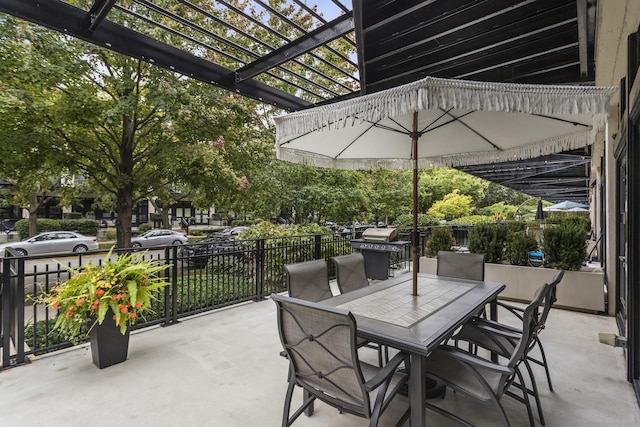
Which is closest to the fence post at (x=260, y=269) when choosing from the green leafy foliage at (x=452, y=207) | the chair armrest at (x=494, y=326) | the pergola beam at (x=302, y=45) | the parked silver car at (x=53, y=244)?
the pergola beam at (x=302, y=45)

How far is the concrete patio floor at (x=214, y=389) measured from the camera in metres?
2.25

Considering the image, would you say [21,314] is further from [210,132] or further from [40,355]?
[210,132]

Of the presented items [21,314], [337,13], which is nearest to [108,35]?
[337,13]

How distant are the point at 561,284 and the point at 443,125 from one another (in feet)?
11.1

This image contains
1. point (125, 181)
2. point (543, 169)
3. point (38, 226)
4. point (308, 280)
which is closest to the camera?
point (308, 280)

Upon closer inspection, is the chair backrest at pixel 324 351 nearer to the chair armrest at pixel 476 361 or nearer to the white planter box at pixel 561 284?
the chair armrest at pixel 476 361

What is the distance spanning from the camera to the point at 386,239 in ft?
19.7

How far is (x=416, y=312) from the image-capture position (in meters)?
2.28

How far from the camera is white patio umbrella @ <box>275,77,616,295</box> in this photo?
2.06 meters

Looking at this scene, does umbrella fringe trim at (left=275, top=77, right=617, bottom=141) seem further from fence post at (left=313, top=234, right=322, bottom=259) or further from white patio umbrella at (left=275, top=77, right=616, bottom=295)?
fence post at (left=313, top=234, right=322, bottom=259)

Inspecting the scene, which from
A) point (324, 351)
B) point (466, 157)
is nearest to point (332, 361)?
point (324, 351)

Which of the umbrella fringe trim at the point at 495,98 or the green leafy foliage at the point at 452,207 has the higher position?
the umbrella fringe trim at the point at 495,98

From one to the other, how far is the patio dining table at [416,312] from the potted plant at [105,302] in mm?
1849

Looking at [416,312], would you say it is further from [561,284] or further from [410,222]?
Result: [410,222]
